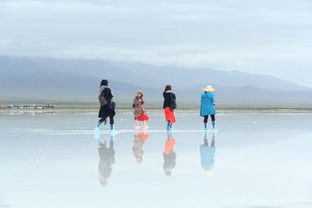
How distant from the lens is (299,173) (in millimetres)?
11125

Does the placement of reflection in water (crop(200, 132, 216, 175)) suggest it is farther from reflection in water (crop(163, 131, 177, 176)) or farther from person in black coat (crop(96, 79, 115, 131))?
person in black coat (crop(96, 79, 115, 131))

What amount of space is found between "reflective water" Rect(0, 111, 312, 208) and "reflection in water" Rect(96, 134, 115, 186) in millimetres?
16

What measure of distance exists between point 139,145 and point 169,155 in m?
2.58

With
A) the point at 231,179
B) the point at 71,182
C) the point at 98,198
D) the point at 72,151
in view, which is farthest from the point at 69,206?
the point at 72,151

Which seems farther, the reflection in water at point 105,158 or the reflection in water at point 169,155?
the reflection in water at point 169,155

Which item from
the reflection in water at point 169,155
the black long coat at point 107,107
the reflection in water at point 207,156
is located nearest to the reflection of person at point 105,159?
the reflection in water at point 169,155

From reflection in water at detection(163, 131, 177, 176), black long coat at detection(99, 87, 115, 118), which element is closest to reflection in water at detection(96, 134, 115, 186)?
reflection in water at detection(163, 131, 177, 176)

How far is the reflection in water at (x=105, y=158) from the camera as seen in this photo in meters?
10.6

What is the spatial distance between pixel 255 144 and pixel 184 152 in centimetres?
296

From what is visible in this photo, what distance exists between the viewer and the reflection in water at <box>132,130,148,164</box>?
13.5 meters

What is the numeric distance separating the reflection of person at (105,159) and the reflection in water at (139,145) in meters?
0.47

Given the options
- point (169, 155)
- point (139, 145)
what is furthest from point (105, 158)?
point (139, 145)

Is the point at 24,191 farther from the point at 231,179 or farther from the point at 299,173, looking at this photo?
the point at 299,173

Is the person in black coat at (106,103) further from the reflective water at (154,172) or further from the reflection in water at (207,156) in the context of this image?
the reflection in water at (207,156)
